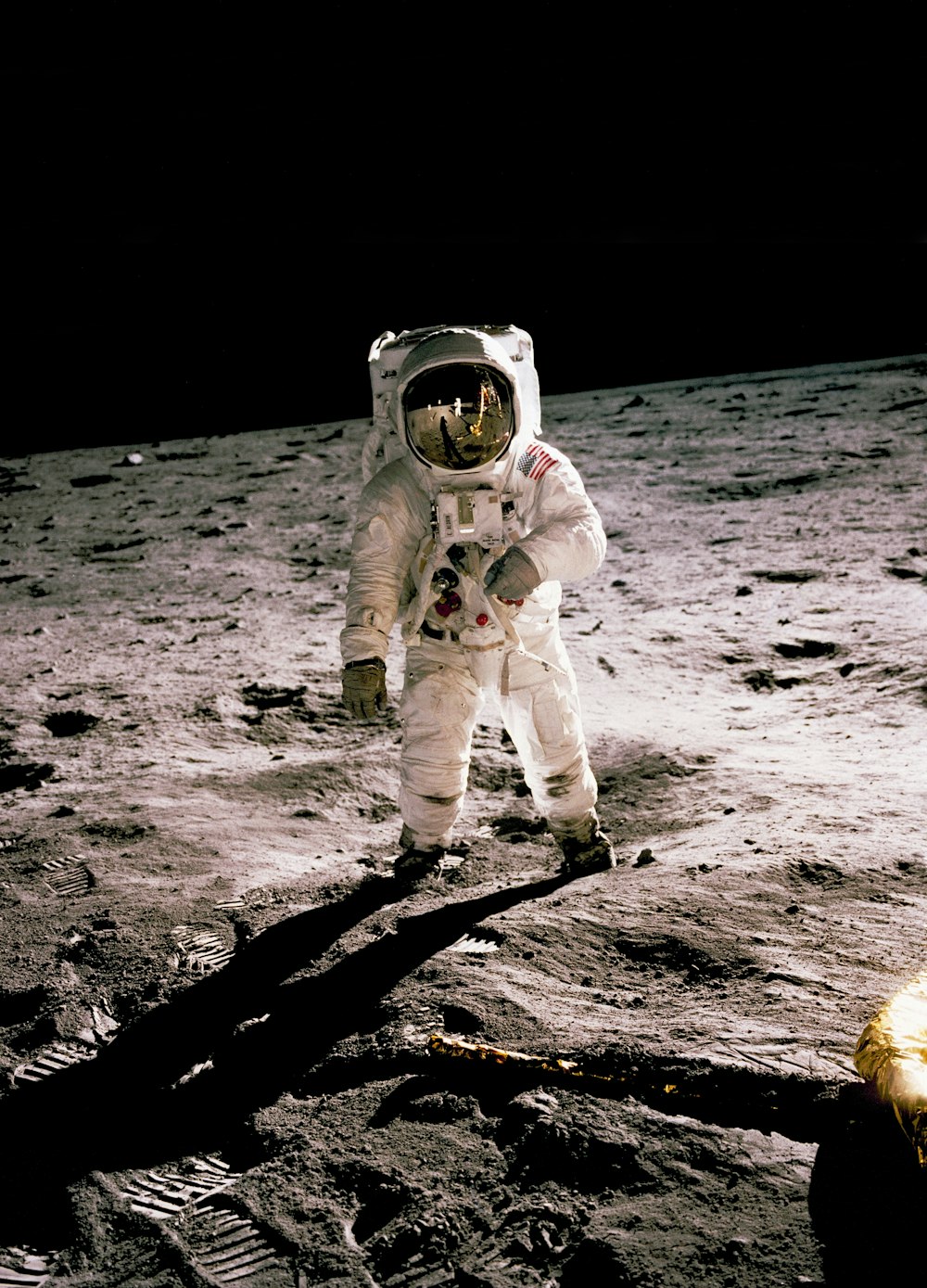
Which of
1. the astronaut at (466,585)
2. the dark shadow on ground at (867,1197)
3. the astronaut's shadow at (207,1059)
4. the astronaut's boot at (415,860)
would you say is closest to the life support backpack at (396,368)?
the astronaut at (466,585)

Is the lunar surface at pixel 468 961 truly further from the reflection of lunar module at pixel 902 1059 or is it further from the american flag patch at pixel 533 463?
the american flag patch at pixel 533 463

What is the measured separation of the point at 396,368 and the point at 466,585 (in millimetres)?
579

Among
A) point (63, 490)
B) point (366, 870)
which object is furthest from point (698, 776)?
point (63, 490)

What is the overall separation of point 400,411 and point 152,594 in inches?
118

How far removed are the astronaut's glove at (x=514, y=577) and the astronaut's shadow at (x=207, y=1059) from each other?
708 mm

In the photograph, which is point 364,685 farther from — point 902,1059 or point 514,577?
point 902,1059

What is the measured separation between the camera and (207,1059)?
170cm

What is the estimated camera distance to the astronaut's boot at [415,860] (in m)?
2.34

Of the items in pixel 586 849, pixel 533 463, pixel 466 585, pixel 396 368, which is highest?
pixel 396 368

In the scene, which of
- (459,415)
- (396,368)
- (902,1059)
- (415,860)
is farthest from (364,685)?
(902,1059)

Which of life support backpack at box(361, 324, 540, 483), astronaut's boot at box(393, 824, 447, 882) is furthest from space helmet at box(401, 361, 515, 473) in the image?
astronaut's boot at box(393, 824, 447, 882)

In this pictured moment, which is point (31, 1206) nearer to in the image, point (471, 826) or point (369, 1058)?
point (369, 1058)

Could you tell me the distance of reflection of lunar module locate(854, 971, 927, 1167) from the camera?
1.24m

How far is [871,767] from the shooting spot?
264 cm
